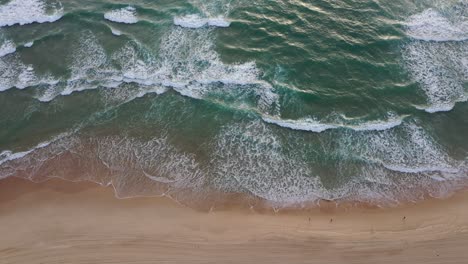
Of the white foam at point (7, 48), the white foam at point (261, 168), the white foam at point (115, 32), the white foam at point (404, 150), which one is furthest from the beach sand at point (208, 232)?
the white foam at point (115, 32)

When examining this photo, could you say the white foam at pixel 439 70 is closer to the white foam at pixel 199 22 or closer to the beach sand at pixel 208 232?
the beach sand at pixel 208 232

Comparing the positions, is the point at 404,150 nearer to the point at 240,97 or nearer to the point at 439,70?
the point at 439,70

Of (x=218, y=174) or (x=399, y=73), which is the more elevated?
(x=399, y=73)

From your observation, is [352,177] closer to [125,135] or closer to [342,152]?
[342,152]

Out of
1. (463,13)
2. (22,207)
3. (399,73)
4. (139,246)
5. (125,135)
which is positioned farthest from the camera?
(463,13)

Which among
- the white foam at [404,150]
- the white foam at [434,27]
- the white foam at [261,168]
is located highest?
the white foam at [434,27]

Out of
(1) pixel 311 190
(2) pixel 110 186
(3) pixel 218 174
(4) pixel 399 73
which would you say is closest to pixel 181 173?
(3) pixel 218 174
